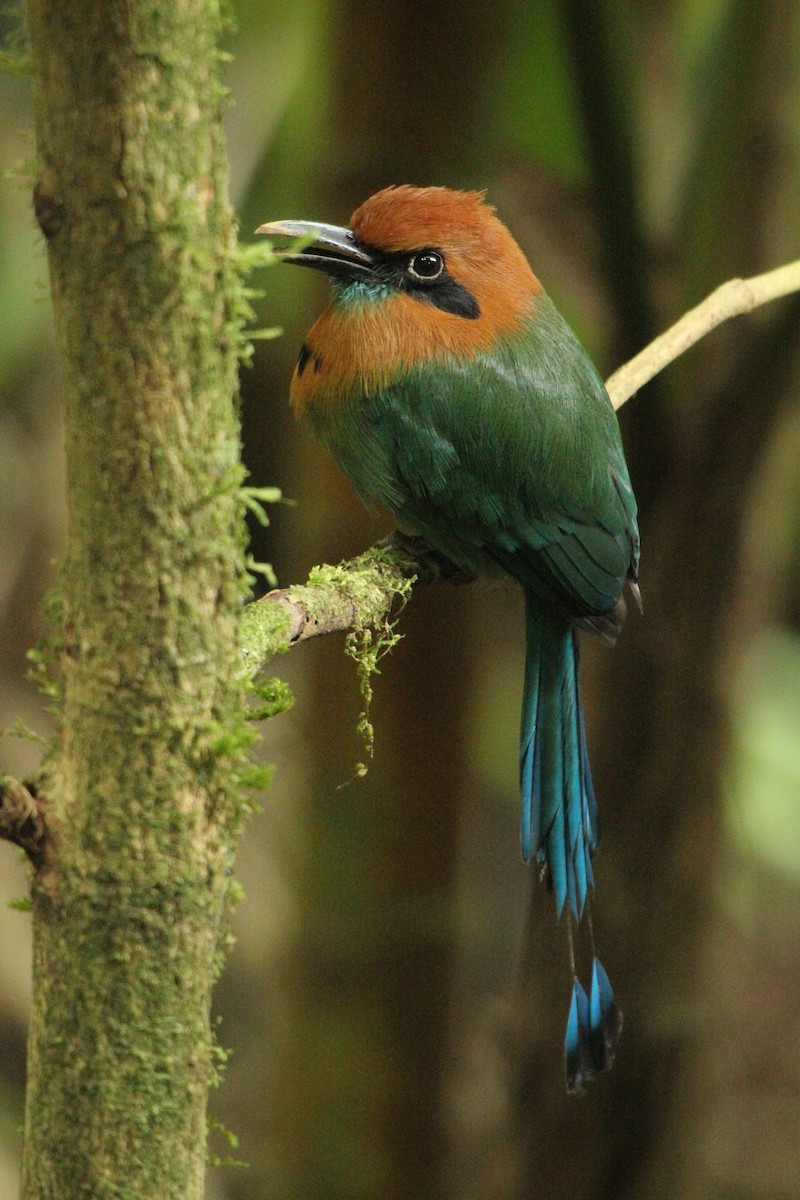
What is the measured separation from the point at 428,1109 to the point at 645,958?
18.3 inches

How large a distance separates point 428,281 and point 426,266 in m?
0.02

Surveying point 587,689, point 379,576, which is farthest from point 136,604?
point 587,689

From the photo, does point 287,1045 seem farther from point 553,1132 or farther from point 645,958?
point 645,958

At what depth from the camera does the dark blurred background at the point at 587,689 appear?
2.12 m

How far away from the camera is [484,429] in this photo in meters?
1.91

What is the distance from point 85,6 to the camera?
634mm

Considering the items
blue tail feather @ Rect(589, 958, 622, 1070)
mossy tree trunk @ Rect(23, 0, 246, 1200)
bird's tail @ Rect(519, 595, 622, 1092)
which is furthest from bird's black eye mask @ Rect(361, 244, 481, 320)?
mossy tree trunk @ Rect(23, 0, 246, 1200)

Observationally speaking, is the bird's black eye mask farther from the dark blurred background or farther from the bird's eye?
the dark blurred background

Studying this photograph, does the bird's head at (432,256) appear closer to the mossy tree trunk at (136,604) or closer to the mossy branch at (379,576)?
the mossy branch at (379,576)

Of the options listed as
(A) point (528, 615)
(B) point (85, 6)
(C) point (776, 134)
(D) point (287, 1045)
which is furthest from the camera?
(D) point (287, 1045)

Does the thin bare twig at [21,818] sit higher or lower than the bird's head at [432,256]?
lower

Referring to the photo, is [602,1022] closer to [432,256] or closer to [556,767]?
[556,767]

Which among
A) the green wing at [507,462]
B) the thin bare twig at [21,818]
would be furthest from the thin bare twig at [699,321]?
the thin bare twig at [21,818]

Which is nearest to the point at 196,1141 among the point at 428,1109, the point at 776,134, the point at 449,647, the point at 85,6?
the point at 85,6
